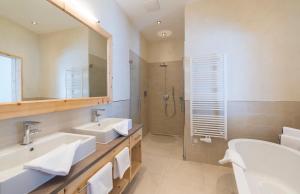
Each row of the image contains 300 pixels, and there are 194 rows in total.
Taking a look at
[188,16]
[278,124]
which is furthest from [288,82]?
[188,16]

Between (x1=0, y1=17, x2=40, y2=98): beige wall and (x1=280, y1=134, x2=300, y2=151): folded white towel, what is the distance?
8.75 feet

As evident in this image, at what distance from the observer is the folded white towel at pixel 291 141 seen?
1.69 m

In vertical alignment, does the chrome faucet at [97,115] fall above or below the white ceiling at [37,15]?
below

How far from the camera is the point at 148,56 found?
416 cm

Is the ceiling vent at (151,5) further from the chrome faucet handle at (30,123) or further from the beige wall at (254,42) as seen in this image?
the chrome faucet handle at (30,123)

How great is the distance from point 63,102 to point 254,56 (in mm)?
2571

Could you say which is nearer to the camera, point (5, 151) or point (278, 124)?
point (5, 151)

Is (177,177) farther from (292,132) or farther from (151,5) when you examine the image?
(151,5)

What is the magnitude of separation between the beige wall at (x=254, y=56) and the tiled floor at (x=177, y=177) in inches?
12.8

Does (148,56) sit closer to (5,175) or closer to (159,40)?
(159,40)

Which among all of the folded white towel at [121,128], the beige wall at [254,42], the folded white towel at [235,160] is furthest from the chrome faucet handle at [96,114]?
the beige wall at [254,42]

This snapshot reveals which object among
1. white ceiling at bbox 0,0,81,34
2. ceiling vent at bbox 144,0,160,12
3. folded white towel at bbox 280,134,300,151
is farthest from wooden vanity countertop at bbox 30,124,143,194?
ceiling vent at bbox 144,0,160,12

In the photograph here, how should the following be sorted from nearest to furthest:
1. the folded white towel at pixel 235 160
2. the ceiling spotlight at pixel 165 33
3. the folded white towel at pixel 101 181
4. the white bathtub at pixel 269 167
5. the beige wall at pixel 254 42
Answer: the folded white towel at pixel 101 181 → the folded white towel at pixel 235 160 → the white bathtub at pixel 269 167 → the beige wall at pixel 254 42 → the ceiling spotlight at pixel 165 33

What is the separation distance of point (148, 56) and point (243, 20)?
2422 mm
